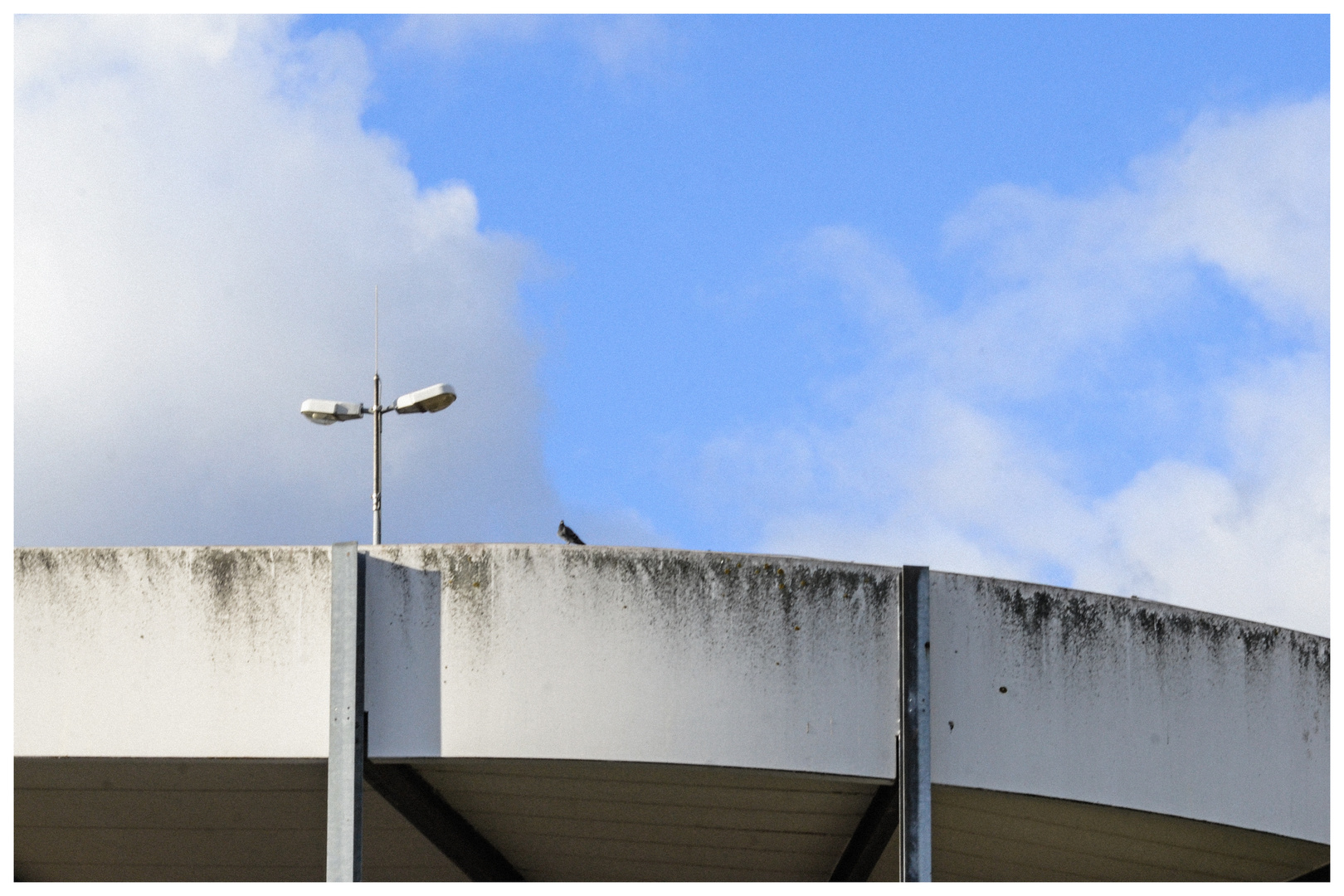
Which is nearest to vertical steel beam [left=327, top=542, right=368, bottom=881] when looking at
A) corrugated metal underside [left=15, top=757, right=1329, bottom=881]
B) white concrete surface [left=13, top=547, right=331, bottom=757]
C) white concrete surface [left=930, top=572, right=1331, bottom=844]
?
white concrete surface [left=13, top=547, right=331, bottom=757]

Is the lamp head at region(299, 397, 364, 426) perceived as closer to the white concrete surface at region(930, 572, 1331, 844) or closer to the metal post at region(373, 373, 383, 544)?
the metal post at region(373, 373, 383, 544)

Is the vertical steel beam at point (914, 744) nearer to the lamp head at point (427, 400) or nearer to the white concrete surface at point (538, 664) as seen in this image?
the white concrete surface at point (538, 664)

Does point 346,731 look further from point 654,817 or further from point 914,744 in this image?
point 914,744

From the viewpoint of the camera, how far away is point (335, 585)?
33.7 feet

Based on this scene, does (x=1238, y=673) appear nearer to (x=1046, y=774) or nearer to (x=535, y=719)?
(x=1046, y=774)

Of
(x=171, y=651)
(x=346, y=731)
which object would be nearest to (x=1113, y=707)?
(x=346, y=731)

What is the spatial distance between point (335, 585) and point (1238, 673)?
6499 millimetres

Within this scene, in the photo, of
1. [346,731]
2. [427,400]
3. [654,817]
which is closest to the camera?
[346,731]

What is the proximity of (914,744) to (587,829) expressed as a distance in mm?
3025

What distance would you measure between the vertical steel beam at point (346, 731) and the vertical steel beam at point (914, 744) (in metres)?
3.62

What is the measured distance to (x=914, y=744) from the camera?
34.3 ft

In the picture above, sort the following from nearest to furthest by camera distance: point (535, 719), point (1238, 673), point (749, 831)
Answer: point (535, 719) → point (1238, 673) → point (749, 831)

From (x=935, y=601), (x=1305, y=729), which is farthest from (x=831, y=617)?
(x=1305, y=729)

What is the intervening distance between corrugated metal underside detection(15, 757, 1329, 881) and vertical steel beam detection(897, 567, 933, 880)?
300mm
